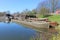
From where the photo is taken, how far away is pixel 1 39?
11047 millimetres

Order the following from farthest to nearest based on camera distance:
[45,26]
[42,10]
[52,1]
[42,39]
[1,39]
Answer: [52,1], [42,10], [45,26], [1,39], [42,39]

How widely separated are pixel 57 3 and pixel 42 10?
9.66 metres

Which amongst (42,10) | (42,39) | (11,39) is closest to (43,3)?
(42,10)

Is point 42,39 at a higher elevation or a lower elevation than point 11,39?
higher

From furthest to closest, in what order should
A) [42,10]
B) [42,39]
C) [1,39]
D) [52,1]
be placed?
[52,1], [42,10], [1,39], [42,39]

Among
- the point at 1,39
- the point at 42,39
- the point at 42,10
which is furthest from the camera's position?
the point at 42,10

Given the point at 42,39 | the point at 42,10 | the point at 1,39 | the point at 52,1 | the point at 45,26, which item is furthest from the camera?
the point at 52,1

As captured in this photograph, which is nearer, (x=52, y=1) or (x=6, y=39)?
(x=6, y=39)

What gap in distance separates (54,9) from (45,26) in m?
26.2

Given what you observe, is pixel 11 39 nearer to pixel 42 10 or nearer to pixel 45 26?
pixel 45 26

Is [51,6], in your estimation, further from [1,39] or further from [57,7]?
[1,39]

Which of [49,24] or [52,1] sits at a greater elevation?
[52,1]

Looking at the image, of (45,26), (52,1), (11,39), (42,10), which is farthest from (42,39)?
(52,1)

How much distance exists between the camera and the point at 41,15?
36969 mm
